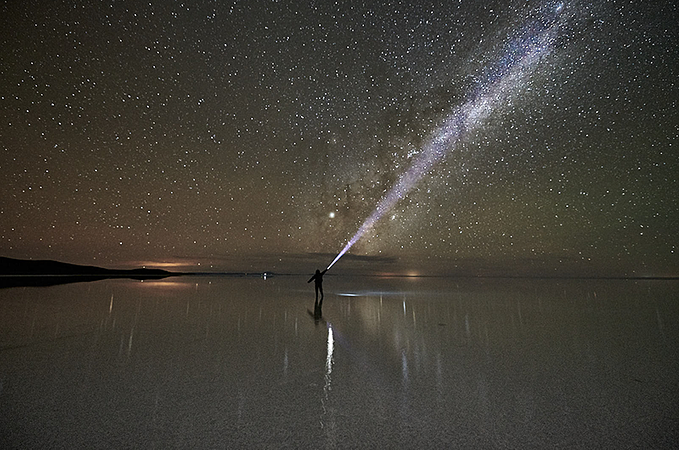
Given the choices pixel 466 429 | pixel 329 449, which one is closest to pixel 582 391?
pixel 466 429

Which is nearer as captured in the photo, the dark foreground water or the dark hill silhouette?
the dark foreground water

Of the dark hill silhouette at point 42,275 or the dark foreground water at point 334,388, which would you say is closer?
the dark foreground water at point 334,388

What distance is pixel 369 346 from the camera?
8.04m

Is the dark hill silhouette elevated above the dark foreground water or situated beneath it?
elevated above

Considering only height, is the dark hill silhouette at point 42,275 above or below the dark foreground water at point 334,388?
above

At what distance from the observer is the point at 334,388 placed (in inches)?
202

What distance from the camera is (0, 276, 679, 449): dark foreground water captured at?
366cm

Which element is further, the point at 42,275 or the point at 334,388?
the point at 42,275

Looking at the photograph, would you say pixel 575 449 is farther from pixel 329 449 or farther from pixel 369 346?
Result: pixel 369 346

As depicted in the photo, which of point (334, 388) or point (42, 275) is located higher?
point (42, 275)

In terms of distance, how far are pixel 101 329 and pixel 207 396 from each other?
22.3 feet

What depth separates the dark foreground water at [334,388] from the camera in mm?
3656

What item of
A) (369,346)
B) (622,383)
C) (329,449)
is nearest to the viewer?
(329,449)

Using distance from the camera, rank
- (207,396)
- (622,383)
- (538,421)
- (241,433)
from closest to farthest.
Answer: (241,433) < (538,421) < (207,396) < (622,383)
